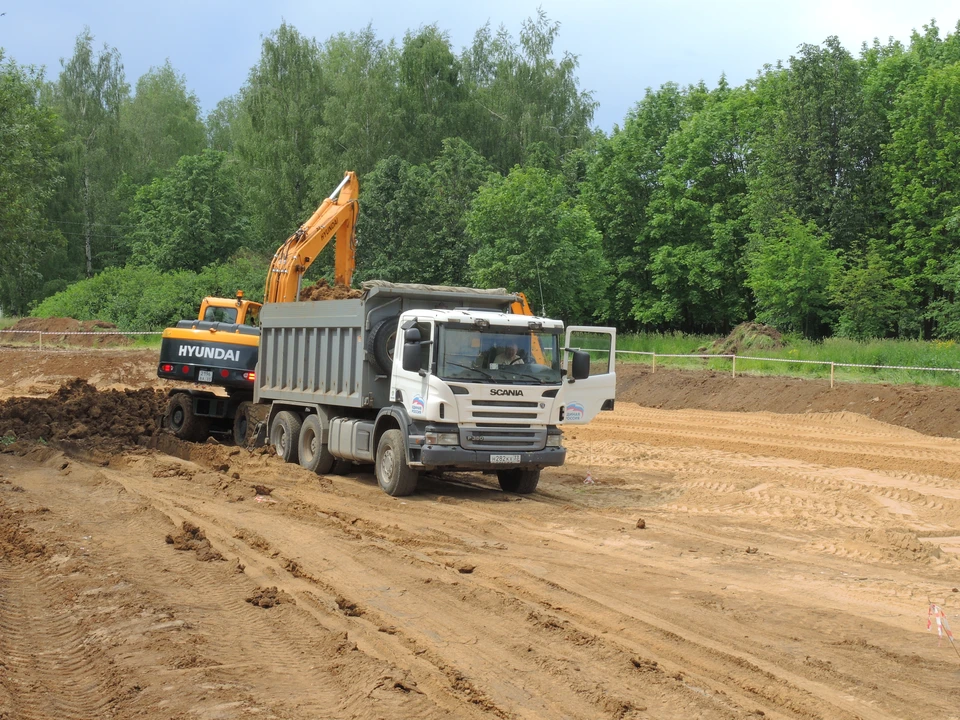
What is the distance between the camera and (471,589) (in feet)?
29.7

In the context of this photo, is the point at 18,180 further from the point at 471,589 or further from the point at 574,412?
the point at 471,589

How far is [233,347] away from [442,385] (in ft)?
24.2

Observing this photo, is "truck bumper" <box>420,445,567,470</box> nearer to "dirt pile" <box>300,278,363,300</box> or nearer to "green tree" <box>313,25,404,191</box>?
"dirt pile" <box>300,278,363,300</box>

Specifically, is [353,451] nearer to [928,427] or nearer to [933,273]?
[928,427]

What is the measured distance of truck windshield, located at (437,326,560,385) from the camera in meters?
14.0

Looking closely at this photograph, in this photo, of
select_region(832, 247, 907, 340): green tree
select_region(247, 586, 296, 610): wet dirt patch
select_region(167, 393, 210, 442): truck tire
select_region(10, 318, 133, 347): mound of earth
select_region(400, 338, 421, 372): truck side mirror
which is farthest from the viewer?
select_region(10, 318, 133, 347): mound of earth

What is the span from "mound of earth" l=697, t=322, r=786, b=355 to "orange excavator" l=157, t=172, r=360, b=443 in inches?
758

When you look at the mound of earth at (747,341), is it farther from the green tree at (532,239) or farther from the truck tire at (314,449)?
the truck tire at (314,449)

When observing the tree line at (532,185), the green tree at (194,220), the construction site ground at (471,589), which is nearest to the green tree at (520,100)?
the tree line at (532,185)

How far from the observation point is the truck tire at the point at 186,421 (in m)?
20.5

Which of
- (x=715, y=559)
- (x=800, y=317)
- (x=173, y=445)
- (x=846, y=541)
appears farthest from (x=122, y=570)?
(x=800, y=317)

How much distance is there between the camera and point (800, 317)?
40.7m

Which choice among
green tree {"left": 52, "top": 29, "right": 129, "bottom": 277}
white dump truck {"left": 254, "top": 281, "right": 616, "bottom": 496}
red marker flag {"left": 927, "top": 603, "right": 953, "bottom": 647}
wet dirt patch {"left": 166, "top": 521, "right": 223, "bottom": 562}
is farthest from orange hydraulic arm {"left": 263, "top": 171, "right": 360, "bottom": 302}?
green tree {"left": 52, "top": 29, "right": 129, "bottom": 277}

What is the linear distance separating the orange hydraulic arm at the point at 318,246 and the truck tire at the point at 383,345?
530cm
